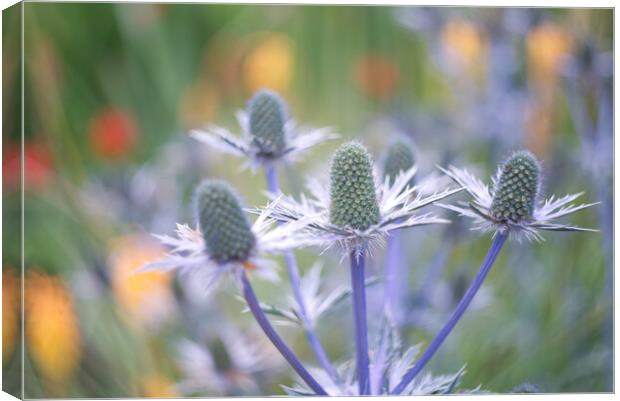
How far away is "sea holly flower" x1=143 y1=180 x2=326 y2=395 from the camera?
0.87 meters

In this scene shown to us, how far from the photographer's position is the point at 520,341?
1959 millimetres

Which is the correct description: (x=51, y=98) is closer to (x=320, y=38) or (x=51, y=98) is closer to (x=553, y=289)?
(x=320, y=38)

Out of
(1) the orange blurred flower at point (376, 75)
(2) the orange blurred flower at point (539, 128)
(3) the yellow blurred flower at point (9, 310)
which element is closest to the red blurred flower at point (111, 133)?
(3) the yellow blurred flower at point (9, 310)

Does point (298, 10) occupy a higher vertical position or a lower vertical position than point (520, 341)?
higher

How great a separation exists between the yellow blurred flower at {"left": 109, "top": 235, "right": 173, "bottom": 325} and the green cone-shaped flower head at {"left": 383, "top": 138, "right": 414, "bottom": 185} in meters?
0.89

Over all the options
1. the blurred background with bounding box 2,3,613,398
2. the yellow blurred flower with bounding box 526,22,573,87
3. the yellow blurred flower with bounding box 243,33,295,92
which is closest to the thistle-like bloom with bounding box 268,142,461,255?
the blurred background with bounding box 2,3,613,398

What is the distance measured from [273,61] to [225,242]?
1384 mm

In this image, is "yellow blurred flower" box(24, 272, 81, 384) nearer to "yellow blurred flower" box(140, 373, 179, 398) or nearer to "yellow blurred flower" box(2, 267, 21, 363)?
"yellow blurred flower" box(2, 267, 21, 363)

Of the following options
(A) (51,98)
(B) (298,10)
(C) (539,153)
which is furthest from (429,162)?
(A) (51,98)

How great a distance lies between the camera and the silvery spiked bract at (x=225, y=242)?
0.87 metres

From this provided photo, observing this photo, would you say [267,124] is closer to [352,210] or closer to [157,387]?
[352,210]

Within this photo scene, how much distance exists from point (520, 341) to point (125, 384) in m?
0.93

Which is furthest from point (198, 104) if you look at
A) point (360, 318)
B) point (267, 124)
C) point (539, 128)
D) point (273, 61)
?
point (360, 318)

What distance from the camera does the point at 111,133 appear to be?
2176mm
